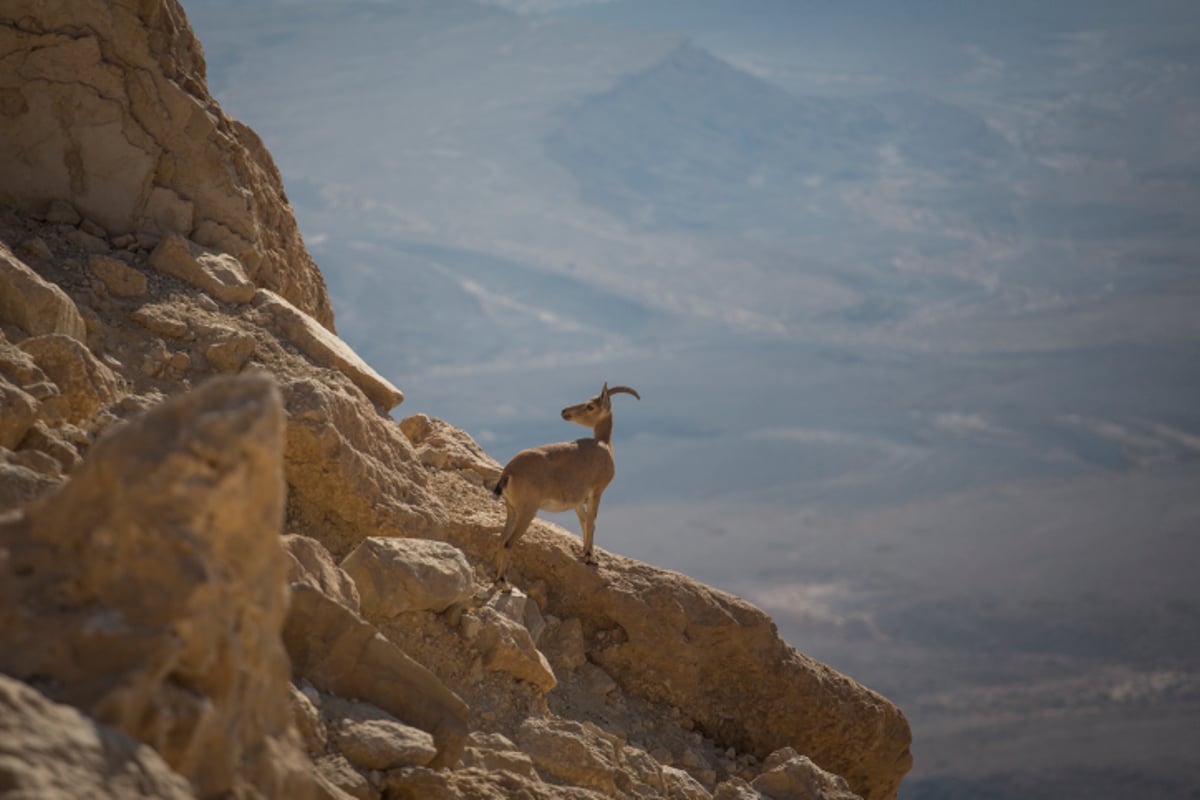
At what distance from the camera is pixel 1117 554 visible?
244 ft

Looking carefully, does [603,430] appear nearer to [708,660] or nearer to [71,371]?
[708,660]

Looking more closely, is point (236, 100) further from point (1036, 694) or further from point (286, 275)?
point (286, 275)

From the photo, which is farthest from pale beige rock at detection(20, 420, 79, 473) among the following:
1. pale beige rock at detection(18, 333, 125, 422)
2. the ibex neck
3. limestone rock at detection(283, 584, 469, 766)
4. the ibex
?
the ibex neck

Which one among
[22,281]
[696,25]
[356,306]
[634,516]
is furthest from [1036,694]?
[696,25]

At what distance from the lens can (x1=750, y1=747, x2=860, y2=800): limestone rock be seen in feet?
37.8

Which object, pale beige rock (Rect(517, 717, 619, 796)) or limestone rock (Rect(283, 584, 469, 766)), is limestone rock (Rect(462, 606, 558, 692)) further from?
limestone rock (Rect(283, 584, 469, 766))

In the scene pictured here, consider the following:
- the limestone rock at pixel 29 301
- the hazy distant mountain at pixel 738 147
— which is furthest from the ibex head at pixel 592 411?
the hazy distant mountain at pixel 738 147

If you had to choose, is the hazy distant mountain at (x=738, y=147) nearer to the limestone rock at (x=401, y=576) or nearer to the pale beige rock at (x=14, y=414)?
the limestone rock at (x=401, y=576)

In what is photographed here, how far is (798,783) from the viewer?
11.5 metres

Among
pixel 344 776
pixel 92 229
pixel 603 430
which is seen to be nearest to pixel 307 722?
pixel 344 776

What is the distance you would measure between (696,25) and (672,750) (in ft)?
487

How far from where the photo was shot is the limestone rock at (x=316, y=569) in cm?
781

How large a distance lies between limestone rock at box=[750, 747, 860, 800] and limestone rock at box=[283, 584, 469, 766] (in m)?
→ 4.69

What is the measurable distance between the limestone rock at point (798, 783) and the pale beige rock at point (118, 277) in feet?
22.8
